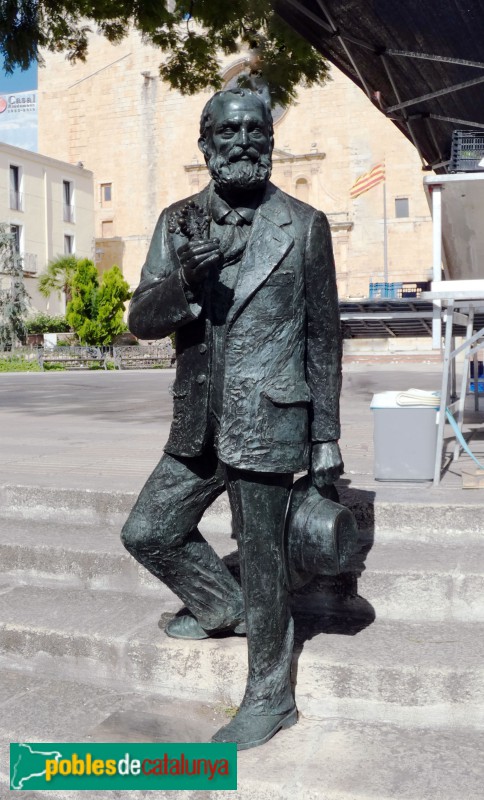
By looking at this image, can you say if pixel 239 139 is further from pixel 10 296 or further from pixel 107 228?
pixel 107 228

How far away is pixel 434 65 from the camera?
7.16 metres

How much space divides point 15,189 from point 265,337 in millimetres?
48311

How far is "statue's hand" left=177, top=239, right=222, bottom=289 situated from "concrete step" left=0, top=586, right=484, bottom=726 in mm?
1515

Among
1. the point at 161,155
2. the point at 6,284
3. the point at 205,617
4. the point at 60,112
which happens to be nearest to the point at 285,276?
the point at 205,617

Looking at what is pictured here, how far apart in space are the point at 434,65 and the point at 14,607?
17.3ft

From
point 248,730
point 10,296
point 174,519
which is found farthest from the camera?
point 10,296

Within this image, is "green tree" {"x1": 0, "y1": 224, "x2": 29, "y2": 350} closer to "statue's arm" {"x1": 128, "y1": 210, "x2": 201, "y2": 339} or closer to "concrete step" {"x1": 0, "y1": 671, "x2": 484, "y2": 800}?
"concrete step" {"x1": 0, "y1": 671, "x2": 484, "y2": 800}

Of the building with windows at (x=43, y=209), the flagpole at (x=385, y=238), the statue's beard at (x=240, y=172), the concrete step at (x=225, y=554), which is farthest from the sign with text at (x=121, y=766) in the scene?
the flagpole at (x=385, y=238)

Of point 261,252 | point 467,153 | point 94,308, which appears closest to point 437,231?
point 467,153

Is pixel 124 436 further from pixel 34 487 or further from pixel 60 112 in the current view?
pixel 60 112

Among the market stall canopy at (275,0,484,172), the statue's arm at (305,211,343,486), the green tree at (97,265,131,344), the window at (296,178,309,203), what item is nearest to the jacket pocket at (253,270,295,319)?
the statue's arm at (305,211,343,486)

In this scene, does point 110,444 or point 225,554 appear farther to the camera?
point 110,444

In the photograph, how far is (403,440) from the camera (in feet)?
18.8

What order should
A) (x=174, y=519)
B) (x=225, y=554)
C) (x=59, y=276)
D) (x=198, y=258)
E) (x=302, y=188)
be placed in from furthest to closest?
(x=302, y=188)
(x=59, y=276)
(x=225, y=554)
(x=174, y=519)
(x=198, y=258)
